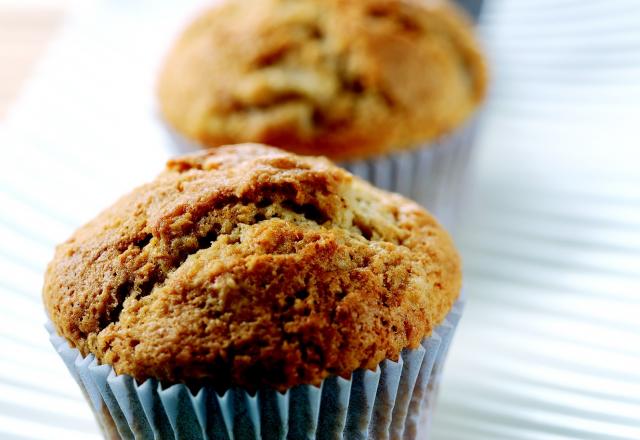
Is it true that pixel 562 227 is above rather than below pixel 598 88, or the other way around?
below

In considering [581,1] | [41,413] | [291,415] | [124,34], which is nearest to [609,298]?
[291,415]

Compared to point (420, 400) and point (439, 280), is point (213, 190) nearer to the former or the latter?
point (439, 280)

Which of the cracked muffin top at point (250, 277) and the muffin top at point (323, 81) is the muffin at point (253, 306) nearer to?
the cracked muffin top at point (250, 277)

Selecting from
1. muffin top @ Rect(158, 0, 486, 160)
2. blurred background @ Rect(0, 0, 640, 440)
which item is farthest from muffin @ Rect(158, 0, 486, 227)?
blurred background @ Rect(0, 0, 640, 440)

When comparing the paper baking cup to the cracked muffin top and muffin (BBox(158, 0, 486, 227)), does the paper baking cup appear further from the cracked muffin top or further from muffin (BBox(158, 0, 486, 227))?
the cracked muffin top

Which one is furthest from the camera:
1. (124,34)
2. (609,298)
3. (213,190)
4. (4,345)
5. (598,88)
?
(124,34)

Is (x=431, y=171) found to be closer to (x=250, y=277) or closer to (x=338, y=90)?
(x=338, y=90)

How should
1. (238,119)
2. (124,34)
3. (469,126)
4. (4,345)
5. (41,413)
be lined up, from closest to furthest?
(41,413)
(4,345)
(238,119)
(469,126)
(124,34)
